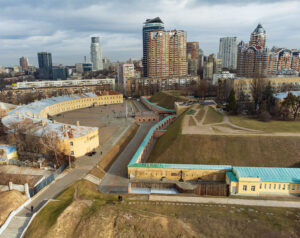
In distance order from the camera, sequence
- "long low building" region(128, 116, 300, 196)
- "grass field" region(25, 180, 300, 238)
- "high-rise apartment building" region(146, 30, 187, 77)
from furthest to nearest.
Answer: "high-rise apartment building" region(146, 30, 187, 77) → "long low building" region(128, 116, 300, 196) → "grass field" region(25, 180, 300, 238)

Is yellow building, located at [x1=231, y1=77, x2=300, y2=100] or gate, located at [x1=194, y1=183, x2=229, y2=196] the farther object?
yellow building, located at [x1=231, y1=77, x2=300, y2=100]

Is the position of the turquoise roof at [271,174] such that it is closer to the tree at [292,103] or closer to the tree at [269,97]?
the tree at [292,103]

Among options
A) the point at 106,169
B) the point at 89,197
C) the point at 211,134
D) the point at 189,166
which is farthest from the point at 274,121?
the point at 89,197

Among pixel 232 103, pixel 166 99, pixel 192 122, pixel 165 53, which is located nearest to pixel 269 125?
pixel 232 103

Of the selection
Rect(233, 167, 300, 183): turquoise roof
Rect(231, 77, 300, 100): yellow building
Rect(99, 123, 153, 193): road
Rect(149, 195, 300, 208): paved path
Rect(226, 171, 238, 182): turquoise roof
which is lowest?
Rect(99, 123, 153, 193): road

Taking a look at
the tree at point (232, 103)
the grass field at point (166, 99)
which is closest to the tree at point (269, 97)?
the tree at point (232, 103)

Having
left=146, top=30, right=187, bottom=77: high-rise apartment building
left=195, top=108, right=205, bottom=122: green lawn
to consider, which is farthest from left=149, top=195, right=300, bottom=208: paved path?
left=146, top=30, right=187, bottom=77: high-rise apartment building

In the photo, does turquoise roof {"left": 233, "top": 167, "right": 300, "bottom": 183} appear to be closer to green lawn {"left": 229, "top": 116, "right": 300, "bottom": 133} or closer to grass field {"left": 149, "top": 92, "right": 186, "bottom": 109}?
green lawn {"left": 229, "top": 116, "right": 300, "bottom": 133}

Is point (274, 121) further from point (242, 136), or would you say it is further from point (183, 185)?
point (183, 185)
